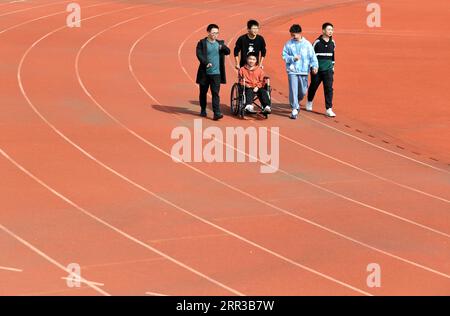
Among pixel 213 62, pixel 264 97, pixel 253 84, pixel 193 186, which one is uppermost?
pixel 213 62

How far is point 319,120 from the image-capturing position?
19500 mm

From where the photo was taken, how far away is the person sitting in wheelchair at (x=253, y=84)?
18.8 meters

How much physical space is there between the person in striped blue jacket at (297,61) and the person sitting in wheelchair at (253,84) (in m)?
0.66

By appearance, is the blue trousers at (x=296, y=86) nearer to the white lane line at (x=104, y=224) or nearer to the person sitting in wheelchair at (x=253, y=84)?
the person sitting in wheelchair at (x=253, y=84)

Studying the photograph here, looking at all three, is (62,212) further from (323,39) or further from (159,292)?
(323,39)

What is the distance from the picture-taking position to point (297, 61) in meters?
19.1

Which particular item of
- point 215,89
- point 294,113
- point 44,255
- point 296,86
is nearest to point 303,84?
point 296,86

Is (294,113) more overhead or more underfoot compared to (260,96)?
more underfoot

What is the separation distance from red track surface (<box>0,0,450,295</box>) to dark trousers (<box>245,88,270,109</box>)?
0.35 metres

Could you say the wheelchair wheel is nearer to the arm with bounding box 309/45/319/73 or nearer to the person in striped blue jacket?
the person in striped blue jacket

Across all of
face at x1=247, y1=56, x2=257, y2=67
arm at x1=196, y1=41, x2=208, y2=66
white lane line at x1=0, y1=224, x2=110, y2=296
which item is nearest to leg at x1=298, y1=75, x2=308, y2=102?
face at x1=247, y1=56, x2=257, y2=67

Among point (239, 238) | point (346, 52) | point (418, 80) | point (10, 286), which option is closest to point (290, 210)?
point (239, 238)

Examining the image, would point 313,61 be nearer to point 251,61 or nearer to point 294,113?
point 294,113

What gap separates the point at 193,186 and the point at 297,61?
5110 mm
